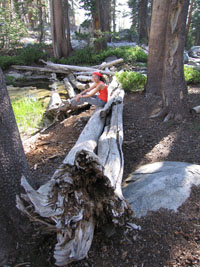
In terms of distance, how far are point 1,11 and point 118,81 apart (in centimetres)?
1742

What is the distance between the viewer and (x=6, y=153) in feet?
7.36

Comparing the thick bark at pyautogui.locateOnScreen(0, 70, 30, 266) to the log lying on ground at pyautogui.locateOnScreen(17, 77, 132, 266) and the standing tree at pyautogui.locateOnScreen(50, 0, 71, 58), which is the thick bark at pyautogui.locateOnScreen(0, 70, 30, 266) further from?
the standing tree at pyautogui.locateOnScreen(50, 0, 71, 58)

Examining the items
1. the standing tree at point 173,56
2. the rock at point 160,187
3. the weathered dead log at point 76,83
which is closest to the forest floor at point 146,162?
the rock at point 160,187

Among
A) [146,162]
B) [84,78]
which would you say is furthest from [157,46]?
[84,78]

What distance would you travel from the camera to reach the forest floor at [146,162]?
2.16m

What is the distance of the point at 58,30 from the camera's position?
16734mm

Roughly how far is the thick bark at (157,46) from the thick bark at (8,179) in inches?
211

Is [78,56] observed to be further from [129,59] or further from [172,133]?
[172,133]

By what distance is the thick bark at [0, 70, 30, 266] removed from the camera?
7.25ft

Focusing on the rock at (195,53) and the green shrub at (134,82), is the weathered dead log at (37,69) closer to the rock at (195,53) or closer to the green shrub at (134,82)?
the green shrub at (134,82)

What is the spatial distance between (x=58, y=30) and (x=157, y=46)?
12578mm

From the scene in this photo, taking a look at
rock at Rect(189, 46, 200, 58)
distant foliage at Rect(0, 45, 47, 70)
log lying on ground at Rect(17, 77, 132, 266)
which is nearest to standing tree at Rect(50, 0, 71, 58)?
distant foliage at Rect(0, 45, 47, 70)

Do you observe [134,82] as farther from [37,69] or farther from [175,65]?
[37,69]

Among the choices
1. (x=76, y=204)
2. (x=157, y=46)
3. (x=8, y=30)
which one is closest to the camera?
(x=76, y=204)
